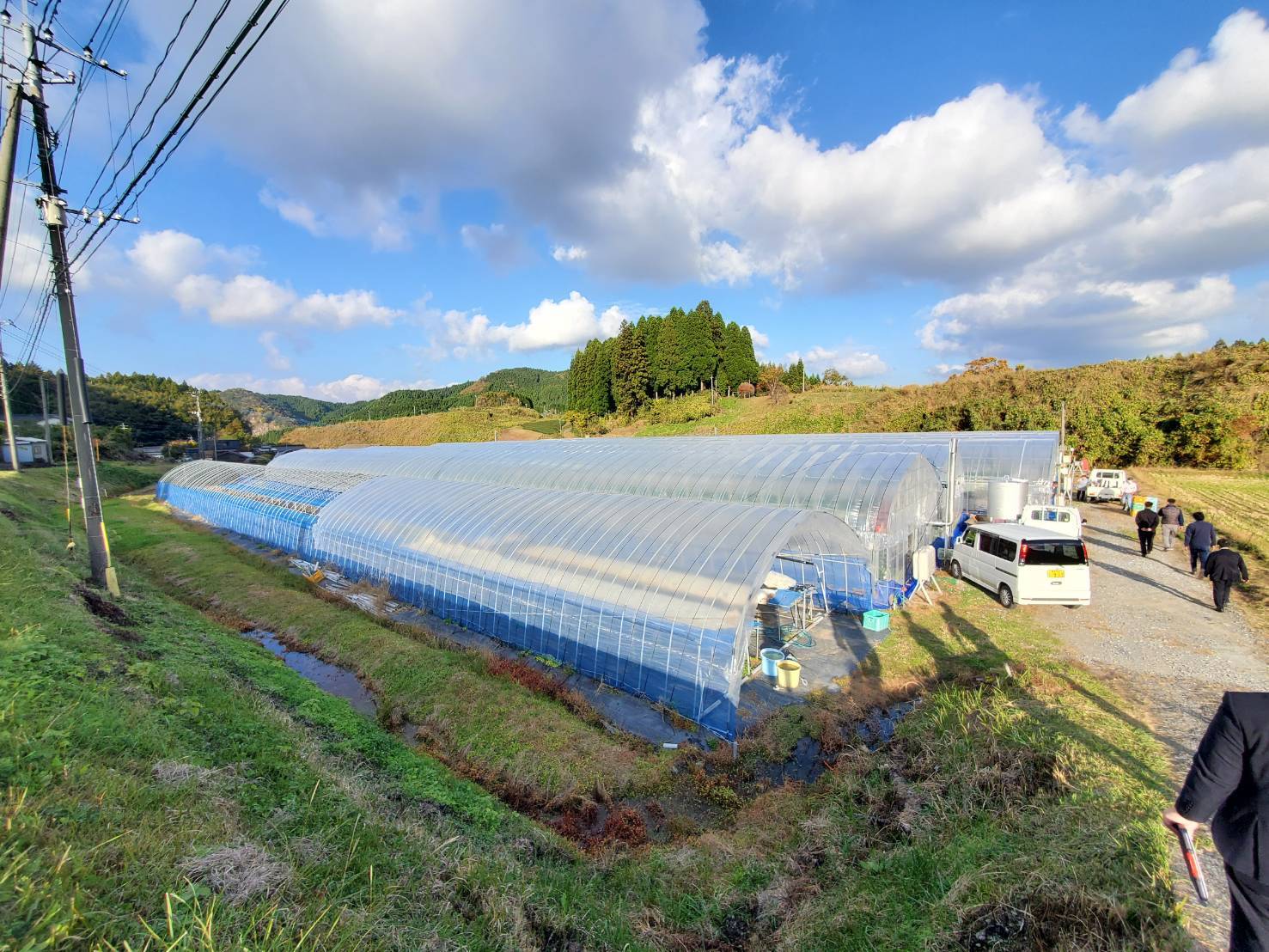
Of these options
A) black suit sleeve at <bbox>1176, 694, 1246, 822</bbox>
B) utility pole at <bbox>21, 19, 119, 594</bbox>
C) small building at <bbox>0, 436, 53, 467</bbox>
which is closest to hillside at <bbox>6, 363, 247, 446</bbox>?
small building at <bbox>0, 436, 53, 467</bbox>

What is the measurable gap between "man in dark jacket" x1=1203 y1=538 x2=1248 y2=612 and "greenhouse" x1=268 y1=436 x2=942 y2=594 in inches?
227

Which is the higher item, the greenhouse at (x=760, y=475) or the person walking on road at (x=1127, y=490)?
the greenhouse at (x=760, y=475)

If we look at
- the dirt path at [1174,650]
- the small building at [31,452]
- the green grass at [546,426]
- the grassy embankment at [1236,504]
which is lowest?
the dirt path at [1174,650]

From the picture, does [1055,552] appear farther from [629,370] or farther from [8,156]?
[629,370]

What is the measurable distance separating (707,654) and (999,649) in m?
6.17

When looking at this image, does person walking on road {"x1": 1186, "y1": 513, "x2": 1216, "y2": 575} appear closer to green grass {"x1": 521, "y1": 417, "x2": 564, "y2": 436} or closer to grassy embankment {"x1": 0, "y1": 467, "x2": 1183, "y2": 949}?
grassy embankment {"x1": 0, "y1": 467, "x2": 1183, "y2": 949}

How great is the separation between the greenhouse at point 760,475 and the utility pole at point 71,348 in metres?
12.2

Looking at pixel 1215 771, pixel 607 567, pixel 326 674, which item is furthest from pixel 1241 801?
pixel 326 674

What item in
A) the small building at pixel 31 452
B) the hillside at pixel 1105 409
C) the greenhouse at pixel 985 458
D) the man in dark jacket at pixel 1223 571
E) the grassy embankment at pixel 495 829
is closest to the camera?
A: the grassy embankment at pixel 495 829

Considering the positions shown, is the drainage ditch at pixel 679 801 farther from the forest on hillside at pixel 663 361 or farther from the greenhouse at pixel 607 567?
the forest on hillside at pixel 663 361

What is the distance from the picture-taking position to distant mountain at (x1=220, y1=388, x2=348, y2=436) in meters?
122

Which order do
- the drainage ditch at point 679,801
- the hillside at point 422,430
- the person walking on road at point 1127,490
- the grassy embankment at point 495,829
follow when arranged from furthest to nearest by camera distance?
the hillside at point 422,430
the person walking on road at point 1127,490
the drainage ditch at point 679,801
the grassy embankment at point 495,829

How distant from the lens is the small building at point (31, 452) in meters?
40.7

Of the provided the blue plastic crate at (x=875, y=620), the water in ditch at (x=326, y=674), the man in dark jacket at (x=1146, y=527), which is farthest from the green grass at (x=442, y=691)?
the man in dark jacket at (x=1146, y=527)
